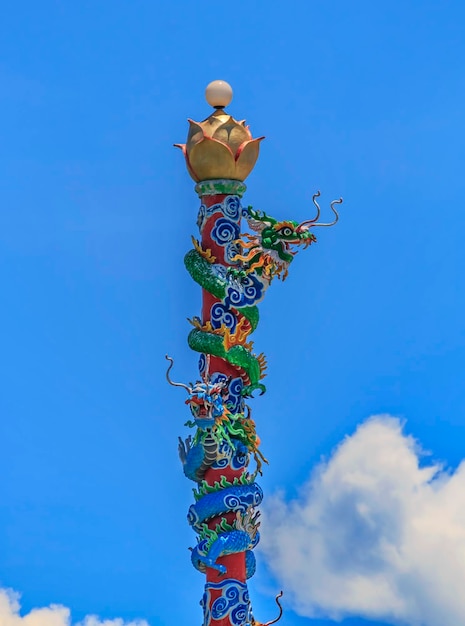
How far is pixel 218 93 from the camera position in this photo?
32.4 meters

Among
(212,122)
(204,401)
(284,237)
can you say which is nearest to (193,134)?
(212,122)

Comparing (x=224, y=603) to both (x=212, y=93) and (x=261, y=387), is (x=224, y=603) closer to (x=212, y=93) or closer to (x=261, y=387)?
(x=261, y=387)

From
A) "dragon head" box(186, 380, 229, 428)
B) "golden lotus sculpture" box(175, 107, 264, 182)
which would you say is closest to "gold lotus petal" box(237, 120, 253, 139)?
"golden lotus sculpture" box(175, 107, 264, 182)

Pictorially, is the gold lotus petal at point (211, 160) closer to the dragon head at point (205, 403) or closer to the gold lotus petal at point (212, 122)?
the gold lotus petal at point (212, 122)

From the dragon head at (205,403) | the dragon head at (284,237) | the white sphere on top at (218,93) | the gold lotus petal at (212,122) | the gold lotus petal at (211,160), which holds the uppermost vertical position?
the white sphere on top at (218,93)

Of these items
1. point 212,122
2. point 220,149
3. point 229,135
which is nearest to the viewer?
point 220,149

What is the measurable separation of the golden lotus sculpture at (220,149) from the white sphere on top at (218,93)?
17 cm

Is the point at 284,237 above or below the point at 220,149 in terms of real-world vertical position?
below

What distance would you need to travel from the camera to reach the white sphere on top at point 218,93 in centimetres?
3238

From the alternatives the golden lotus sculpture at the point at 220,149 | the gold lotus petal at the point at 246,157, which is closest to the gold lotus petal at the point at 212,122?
the golden lotus sculpture at the point at 220,149

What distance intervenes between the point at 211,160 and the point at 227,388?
3271 mm

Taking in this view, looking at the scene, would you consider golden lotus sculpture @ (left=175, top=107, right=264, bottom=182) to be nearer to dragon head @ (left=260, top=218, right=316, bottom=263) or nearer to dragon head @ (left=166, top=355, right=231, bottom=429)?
dragon head @ (left=260, top=218, right=316, bottom=263)

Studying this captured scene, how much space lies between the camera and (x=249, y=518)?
32250 millimetres

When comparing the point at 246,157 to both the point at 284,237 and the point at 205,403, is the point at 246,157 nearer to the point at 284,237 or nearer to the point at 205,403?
the point at 284,237
